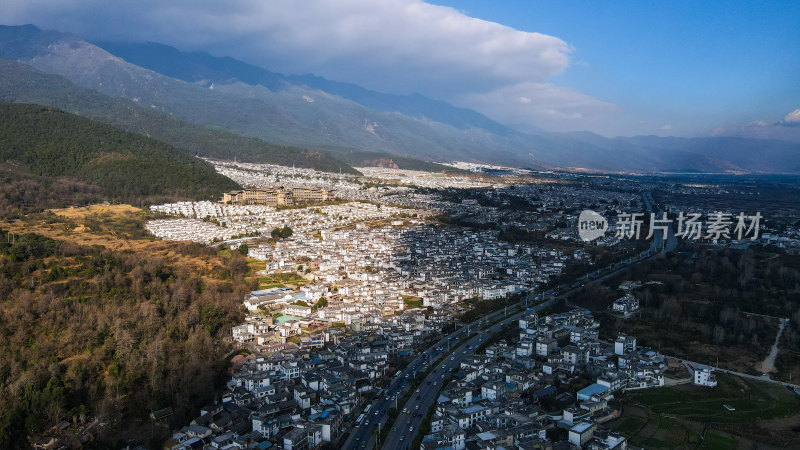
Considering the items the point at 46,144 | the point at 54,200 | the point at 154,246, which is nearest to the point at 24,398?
the point at 154,246

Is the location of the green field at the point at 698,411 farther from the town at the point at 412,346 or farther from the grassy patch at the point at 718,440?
the town at the point at 412,346

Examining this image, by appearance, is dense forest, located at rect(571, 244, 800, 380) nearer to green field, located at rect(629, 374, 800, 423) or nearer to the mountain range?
green field, located at rect(629, 374, 800, 423)

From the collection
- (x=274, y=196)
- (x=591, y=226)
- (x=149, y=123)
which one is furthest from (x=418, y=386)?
(x=149, y=123)

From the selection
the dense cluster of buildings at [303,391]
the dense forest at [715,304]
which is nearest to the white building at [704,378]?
the dense forest at [715,304]

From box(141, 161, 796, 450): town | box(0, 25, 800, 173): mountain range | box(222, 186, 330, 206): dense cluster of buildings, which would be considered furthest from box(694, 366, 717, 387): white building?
box(0, 25, 800, 173): mountain range

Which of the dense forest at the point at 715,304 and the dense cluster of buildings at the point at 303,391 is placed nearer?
the dense cluster of buildings at the point at 303,391

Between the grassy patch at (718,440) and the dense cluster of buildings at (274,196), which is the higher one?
the dense cluster of buildings at (274,196)
